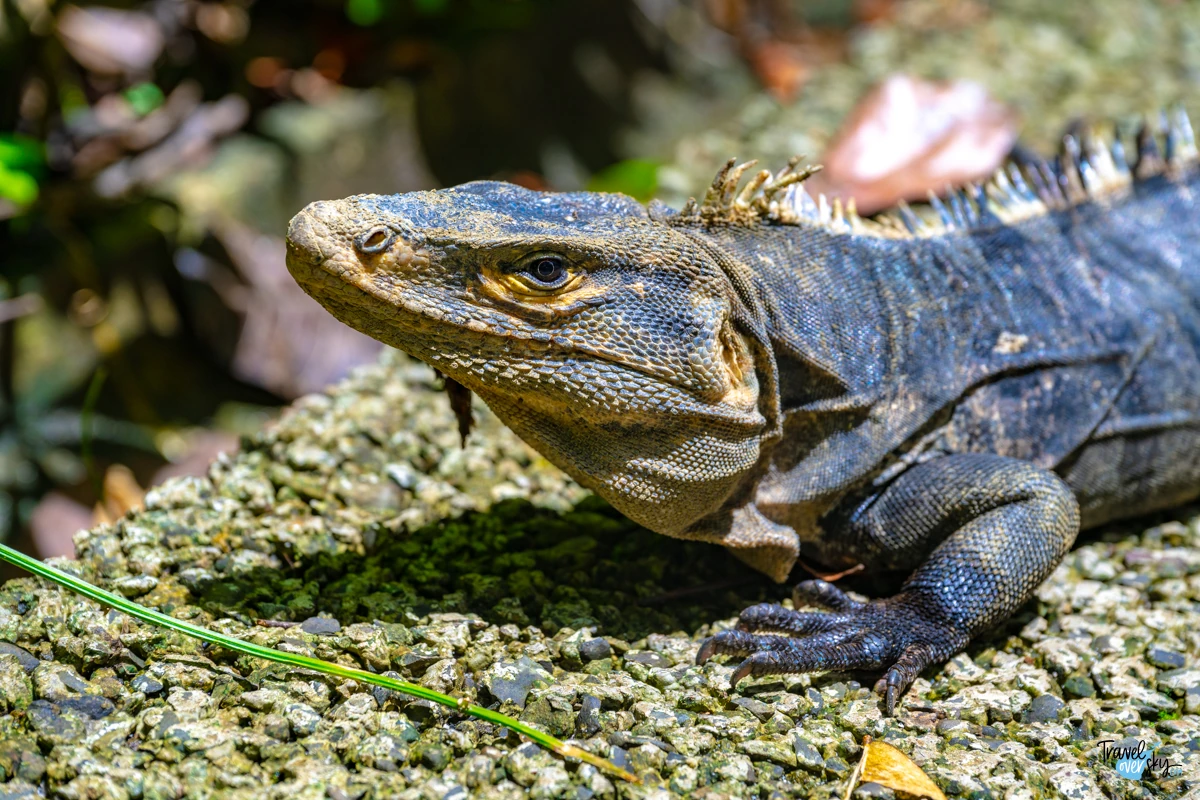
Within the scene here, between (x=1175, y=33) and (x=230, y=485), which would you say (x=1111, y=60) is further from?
(x=230, y=485)

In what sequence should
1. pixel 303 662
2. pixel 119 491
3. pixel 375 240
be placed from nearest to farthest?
pixel 303 662 → pixel 375 240 → pixel 119 491

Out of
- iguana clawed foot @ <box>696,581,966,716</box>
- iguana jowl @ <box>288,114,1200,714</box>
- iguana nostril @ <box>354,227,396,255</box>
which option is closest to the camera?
iguana nostril @ <box>354,227,396,255</box>

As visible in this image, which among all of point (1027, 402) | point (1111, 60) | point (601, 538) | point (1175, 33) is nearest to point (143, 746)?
point (601, 538)

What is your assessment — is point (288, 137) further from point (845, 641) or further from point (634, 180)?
point (845, 641)

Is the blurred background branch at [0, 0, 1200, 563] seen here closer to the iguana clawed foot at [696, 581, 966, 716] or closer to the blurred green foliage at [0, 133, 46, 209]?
the blurred green foliage at [0, 133, 46, 209]

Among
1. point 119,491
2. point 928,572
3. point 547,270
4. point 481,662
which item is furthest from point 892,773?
point 119,491

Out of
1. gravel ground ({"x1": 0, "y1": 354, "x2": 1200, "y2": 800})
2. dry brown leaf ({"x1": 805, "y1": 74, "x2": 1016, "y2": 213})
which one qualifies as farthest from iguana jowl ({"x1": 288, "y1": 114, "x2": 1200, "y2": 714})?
dry brown leaf ({"x1": 805, "y1": 74, "x2": 1016, "y2": 213})
